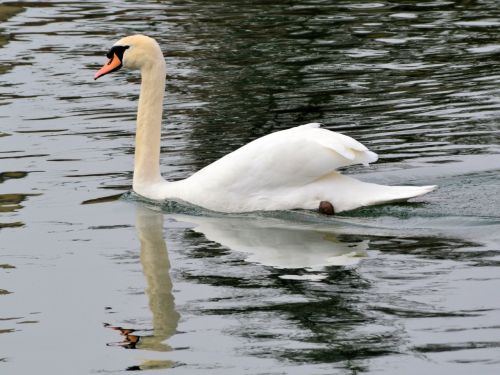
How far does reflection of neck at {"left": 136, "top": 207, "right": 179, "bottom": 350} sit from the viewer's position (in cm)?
694

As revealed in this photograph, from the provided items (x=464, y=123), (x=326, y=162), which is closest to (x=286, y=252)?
(x=326, y=162)

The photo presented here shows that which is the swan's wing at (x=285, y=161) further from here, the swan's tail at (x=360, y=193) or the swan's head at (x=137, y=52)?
the swan's head at (x=137, y=52)

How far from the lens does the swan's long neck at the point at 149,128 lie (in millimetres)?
10047

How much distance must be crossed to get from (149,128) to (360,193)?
6.15 ft

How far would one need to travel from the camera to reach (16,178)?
35.2 ft

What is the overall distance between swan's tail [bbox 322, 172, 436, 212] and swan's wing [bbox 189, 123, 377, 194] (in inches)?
5.1

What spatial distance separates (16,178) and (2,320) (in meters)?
3.62

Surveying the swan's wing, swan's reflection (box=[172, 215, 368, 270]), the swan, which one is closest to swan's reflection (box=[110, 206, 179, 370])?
swan's reflection (box=[172, 215, 368, 270])

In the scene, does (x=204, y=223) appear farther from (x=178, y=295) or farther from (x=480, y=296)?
(x=480, y=296)

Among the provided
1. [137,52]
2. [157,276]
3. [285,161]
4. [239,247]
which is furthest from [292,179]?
[137,52]

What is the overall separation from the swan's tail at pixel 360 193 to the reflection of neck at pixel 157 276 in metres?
1.18

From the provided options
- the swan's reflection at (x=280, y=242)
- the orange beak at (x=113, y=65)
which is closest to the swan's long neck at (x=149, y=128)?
the orange beak at (x=113, y=65)

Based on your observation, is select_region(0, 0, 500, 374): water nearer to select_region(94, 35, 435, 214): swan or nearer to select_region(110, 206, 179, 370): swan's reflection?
select_region(110, 206, 179, 370): swan's reflection

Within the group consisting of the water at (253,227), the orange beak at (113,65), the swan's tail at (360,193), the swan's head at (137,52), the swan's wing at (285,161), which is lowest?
the water at (253,227)
